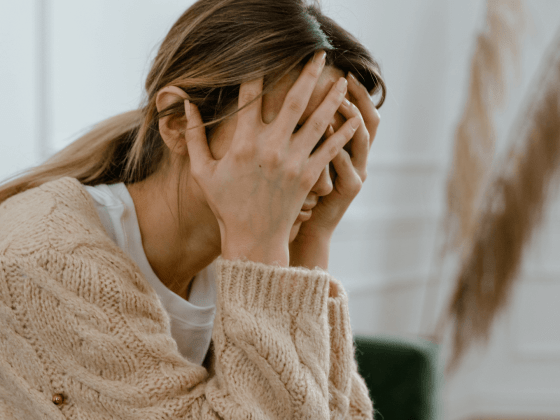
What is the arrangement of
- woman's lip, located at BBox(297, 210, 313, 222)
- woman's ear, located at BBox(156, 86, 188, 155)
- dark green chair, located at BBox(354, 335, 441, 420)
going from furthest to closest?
dark green chair, located at BBox(354, 335, 441, 420) → woman's lip, located at BBox(297, 210, 313, 222) → woman's ear, located at BBox(156, 86, 188, 155)

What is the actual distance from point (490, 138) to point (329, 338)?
5.43ft

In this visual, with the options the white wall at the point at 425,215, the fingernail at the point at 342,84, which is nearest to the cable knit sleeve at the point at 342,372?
the fingernail at the point at 342,84

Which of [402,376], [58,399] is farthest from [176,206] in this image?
[402,376]

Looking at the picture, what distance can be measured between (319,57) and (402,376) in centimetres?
74

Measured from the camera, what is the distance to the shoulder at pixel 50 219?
741 millimetres

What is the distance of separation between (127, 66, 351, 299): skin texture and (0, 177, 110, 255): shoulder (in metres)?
0.12

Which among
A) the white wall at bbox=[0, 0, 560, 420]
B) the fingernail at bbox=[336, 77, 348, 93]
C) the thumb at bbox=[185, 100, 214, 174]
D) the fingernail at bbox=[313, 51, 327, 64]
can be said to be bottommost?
the white wall at bbox=[0, 0, 560, 420]

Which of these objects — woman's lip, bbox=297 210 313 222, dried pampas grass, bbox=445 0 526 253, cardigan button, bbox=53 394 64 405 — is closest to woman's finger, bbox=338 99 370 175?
woman's lip, bbox=297 210 313 222

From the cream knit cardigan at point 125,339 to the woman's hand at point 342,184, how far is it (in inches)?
7.5

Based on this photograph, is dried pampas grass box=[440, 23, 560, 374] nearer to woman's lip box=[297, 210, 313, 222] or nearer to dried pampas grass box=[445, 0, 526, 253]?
dried pampas grass box=[445, 0, 526, 253]

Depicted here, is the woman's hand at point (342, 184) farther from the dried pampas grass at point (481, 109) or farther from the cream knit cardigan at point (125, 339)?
the dried pampas grass at point (481, 109)

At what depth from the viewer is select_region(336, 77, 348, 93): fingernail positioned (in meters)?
0.82

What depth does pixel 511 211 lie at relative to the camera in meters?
2.22

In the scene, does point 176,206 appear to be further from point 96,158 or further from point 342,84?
point 342,84
